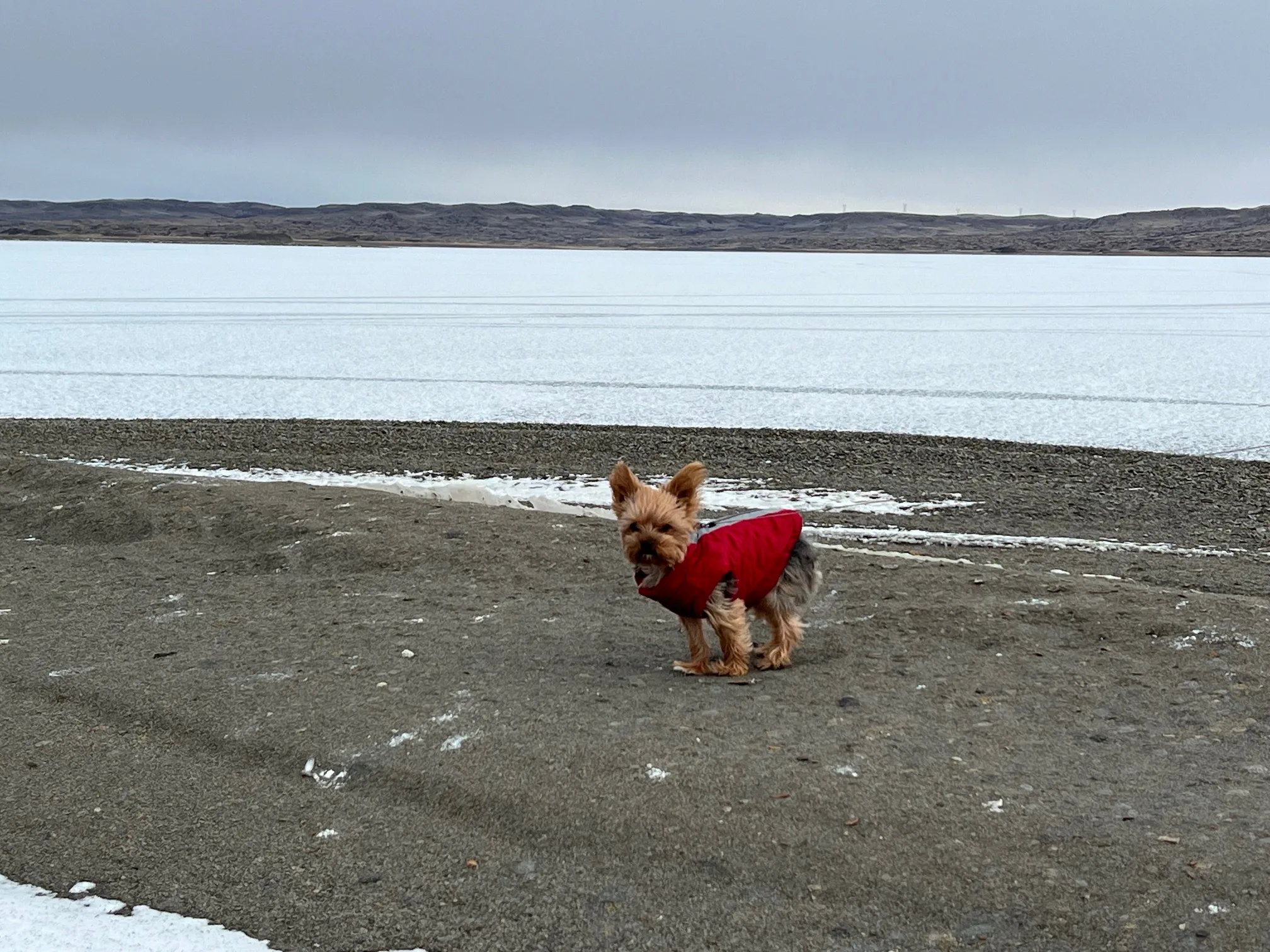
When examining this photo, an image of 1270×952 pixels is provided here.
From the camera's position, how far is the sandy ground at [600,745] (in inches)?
149

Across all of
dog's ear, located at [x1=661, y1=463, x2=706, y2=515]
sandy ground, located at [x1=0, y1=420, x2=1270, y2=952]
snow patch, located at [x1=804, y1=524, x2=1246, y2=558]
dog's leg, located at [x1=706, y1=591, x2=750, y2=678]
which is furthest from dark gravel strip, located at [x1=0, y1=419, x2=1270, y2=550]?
dog's ear, located at [x1=661, y1=463, x2=706, y2=515]

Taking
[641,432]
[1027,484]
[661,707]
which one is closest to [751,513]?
[661,707]

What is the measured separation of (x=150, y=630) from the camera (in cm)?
667

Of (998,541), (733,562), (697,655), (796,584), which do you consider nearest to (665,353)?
(998,541)

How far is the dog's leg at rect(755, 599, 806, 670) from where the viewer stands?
19.5 ft

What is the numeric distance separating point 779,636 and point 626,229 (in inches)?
6658

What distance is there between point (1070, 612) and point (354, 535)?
4.41 m

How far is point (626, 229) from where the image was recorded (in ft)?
563

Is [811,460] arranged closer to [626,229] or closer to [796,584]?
[796,584]

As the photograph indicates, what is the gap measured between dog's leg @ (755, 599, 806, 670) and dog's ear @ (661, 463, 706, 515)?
737 mm

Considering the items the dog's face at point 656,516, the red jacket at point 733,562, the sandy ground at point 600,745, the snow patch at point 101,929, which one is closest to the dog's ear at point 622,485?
the dog's face at point 656,516

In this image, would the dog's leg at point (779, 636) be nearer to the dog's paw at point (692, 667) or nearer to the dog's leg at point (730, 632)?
the dog's leg at point (730, 632)

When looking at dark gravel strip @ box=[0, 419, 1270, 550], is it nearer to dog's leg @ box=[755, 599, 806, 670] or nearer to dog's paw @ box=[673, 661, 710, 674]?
dog's leg @ box=[755, 599, 806, 670]

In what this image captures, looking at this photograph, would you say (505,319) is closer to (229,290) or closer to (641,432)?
(229,290)
